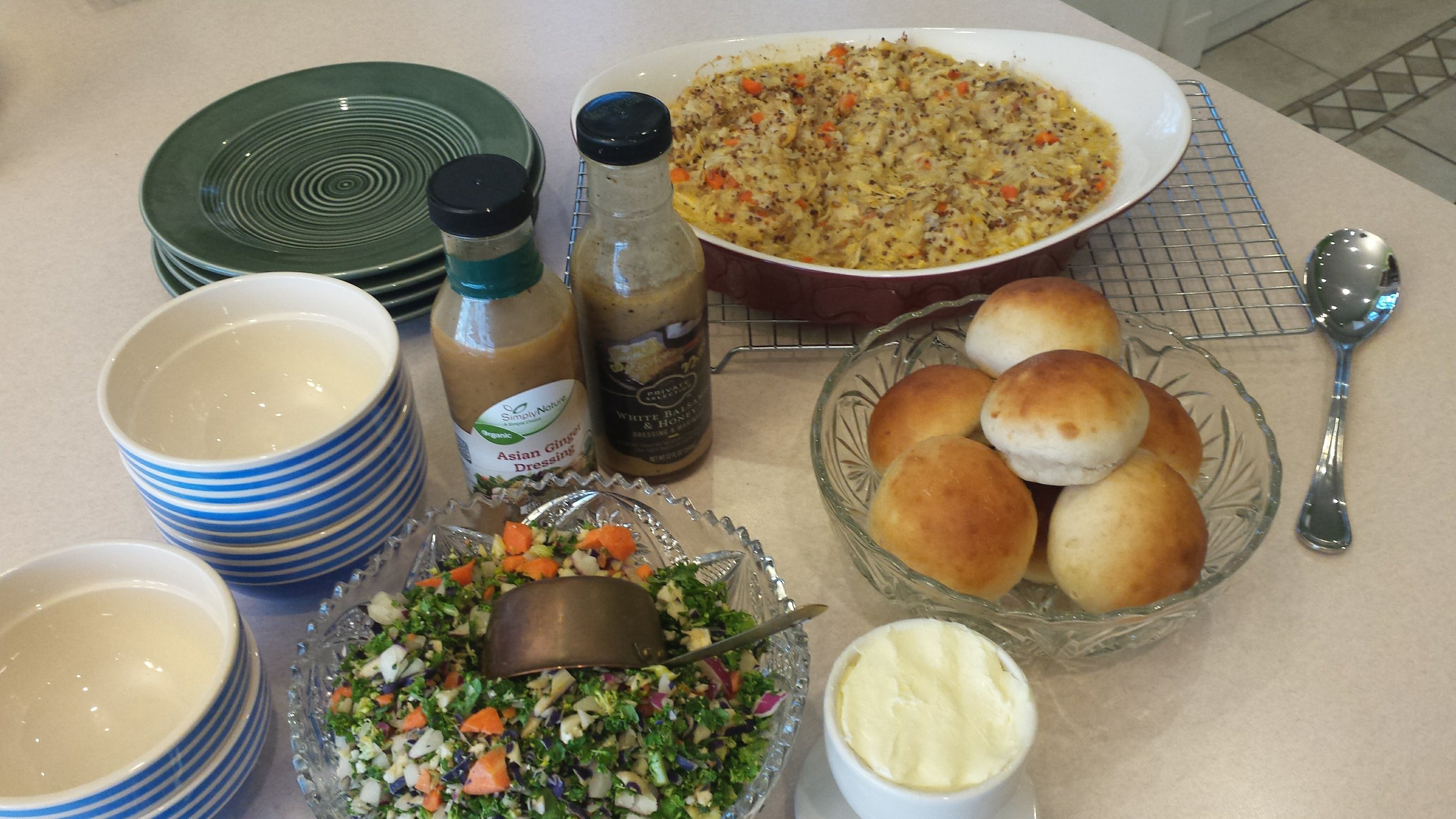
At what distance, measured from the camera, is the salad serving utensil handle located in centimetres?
73

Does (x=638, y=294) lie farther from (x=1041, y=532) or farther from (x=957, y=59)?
(x=957, y=59)

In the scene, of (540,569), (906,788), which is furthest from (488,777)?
(906,788)

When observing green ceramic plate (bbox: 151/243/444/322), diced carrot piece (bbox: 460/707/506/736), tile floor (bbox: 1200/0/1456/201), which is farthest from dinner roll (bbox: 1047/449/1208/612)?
tile floor (bbox: 1200/0/1456/201)

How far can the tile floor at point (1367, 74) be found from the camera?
310 centimetres

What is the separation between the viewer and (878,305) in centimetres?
107

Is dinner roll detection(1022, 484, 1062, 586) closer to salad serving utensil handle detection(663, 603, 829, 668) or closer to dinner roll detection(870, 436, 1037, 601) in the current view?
dinner roll detection(870, 436, 1037, 601)

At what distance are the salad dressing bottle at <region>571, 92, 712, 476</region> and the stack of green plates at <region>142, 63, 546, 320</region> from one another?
32 cm

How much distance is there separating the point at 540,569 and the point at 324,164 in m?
0.77

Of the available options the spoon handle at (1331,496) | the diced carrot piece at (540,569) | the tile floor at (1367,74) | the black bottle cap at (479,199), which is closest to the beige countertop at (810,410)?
the spoon handle at (1331,496)

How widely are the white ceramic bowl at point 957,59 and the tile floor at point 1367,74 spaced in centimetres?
221

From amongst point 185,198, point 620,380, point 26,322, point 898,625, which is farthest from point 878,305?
point 26,322

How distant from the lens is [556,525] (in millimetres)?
918

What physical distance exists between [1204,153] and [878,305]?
67cm

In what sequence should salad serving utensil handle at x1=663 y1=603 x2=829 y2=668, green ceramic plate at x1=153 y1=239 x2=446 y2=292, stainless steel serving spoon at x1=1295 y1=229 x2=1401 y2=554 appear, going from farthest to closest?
1. green ceramic plate at x1=153 y1=239 x2=446 y2=292
2. stainless steel serving spoon at x1=1295 y1=229 x2=1401 y2=554
3. salad serving utensil handle at x1=663 y1=603 x2=829 y2=668
